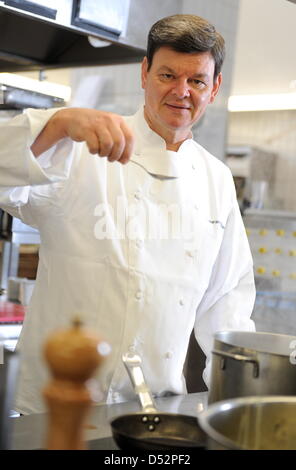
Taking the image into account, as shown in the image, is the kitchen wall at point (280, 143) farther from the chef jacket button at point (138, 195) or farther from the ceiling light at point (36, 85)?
the chef jacket button at point (138, 195)

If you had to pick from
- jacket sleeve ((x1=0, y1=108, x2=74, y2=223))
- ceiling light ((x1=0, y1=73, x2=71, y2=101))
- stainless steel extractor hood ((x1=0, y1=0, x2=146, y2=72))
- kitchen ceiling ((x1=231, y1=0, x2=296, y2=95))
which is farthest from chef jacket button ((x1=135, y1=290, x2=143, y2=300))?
kitchen ceiling ((x1=231, y1=0, x2=296, y2=95))

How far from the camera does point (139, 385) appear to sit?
3.98 ft

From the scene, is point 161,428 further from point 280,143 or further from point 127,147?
point 280,143

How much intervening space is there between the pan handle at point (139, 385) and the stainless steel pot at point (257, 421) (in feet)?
0.68

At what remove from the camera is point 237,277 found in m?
1.96

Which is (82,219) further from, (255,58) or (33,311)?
(255,58)

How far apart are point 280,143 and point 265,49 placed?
1.87 ft

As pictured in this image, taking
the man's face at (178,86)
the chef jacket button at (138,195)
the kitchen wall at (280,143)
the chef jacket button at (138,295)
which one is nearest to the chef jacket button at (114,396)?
the chef jacket button at (138,295)

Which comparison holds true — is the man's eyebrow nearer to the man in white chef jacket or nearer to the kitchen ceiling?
the man in white chef jacket

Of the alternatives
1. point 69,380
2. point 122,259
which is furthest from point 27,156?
point 69,380

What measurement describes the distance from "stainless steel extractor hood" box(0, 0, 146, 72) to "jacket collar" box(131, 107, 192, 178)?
3.88ft

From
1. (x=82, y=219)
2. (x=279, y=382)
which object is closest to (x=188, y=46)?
(x=82, y=219)

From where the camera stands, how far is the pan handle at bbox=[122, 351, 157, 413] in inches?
46.3

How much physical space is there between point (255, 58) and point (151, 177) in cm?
257
